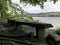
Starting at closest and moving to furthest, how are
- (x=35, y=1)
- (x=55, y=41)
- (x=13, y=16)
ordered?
1. (x=55, y=41)
2. (x=35, y=1)
3. (x=13, y=16)

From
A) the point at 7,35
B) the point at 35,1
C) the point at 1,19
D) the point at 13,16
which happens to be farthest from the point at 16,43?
the point at 13,16

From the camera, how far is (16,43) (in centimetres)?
443

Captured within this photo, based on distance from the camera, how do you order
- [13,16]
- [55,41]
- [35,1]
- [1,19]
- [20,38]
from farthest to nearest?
[13,16] → [1,19] → [35,1] → [20,38] → [55,41]

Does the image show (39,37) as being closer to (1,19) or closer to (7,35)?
(7,35)

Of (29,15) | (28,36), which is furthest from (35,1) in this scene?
(29,15)

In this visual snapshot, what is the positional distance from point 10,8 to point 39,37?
429 centimetres

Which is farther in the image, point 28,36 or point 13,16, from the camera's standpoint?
point 13,16

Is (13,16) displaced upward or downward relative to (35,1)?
downward

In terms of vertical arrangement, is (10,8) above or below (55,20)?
above

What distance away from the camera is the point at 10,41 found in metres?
4.48

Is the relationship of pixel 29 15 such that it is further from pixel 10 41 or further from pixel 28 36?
pixel 10 41

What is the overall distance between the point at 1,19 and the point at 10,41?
365 centimetres

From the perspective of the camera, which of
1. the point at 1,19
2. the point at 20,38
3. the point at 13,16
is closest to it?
the point at 20,38

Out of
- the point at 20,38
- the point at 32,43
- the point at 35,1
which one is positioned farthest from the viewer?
the point at 35,1
